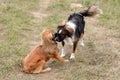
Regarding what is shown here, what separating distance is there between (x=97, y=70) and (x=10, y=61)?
5.69 feet

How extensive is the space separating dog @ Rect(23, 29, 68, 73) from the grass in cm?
14

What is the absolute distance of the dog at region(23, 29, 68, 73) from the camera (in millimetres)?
6473

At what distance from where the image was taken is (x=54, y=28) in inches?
345

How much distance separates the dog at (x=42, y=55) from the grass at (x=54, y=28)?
136mm

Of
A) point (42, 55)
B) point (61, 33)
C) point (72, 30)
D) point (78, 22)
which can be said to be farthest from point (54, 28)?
point (42, 55)

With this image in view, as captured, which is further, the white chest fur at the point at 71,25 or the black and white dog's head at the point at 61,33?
the white chest fur at the point at 71,25

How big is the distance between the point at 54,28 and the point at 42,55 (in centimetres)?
228

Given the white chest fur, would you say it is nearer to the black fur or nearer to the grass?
the black fur

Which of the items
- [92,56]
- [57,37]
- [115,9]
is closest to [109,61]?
[92,56]

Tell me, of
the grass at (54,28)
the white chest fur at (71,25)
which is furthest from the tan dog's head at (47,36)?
the grass at (54,28)

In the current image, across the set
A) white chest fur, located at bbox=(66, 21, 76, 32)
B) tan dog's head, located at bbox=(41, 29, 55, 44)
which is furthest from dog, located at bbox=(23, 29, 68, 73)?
white chest fur, located at bbox=(66, 21, 76, 32)

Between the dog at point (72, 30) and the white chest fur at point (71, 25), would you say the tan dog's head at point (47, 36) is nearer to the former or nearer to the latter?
the dog at point (72, 30)

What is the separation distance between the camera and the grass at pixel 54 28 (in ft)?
21.8

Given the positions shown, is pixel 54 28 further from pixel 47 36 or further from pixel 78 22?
pixel 47 36
